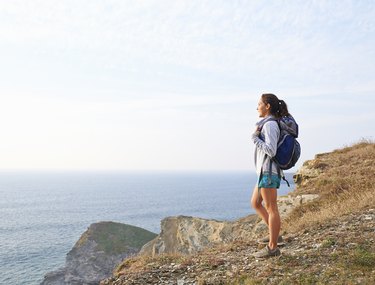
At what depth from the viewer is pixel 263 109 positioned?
7574mm

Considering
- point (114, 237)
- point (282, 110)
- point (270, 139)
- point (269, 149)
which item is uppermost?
point (282, 110)

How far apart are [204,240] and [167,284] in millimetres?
25910

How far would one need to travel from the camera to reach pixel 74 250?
67.9m

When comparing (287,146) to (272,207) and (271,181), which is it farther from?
(272,207)

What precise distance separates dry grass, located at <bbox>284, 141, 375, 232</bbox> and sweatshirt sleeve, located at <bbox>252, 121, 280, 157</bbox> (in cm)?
443

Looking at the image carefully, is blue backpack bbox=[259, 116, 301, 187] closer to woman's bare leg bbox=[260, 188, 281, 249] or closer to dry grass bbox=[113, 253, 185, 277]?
woman's bare leg bbox=[260, 188, 281, 249]

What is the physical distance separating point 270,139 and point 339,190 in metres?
8.49

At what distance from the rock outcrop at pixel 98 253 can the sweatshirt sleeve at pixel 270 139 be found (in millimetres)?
58495

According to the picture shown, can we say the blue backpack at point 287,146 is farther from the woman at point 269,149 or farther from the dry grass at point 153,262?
the dry grass at point 153,262

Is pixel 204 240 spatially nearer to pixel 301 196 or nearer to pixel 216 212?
pixel 301 196

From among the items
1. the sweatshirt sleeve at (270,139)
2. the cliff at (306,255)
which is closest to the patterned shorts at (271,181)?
the sweatshirt sleeve at (270,139)

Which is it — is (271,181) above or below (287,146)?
below

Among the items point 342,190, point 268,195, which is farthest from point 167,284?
point 342,190

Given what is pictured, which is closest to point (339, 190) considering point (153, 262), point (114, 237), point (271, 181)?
point (271, 181)
